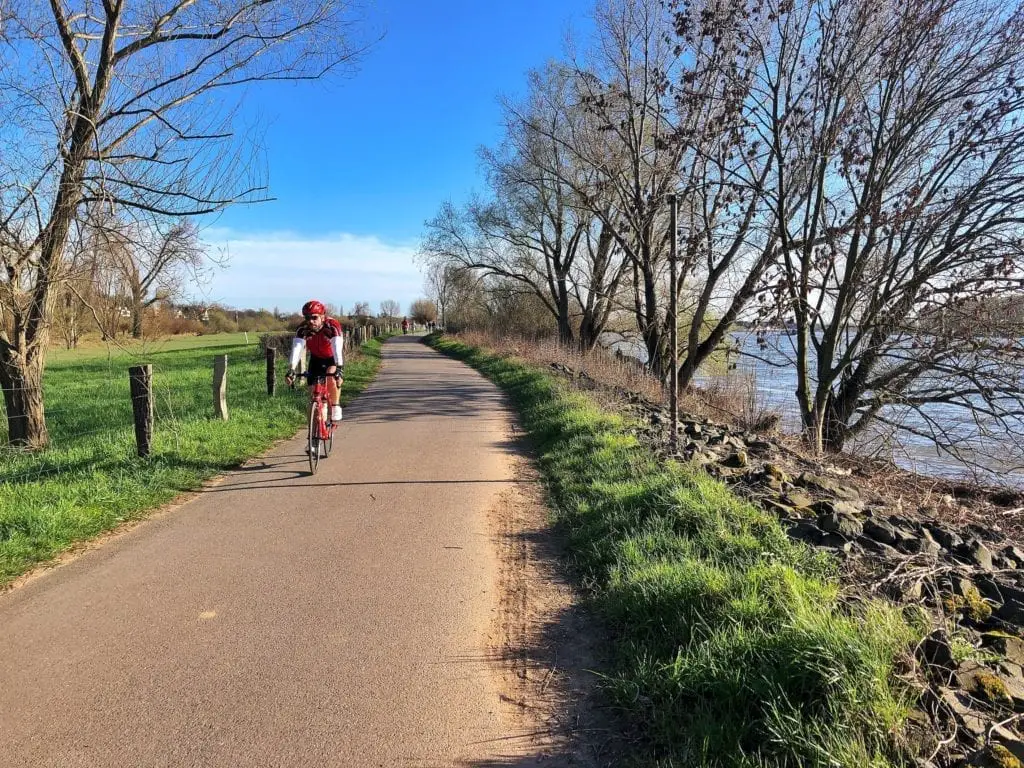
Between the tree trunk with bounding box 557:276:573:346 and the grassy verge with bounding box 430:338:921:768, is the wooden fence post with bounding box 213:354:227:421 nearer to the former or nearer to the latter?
the grassy verge with bounding box 430:338:921:768

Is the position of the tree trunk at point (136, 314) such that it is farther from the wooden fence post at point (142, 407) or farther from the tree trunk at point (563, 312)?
the tree trunk at point (563, 312)

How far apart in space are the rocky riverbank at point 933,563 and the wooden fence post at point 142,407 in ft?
19.9

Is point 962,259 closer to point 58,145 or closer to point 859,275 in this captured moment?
point 859,275

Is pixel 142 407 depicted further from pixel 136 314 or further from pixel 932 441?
pixel 932 441

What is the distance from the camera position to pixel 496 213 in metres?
26.9

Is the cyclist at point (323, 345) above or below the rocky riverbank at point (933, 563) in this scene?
above

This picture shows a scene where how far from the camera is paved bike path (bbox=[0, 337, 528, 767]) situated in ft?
8.46

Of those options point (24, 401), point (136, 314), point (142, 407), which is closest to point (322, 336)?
point (142, 407)

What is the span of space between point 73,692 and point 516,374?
45.9ft

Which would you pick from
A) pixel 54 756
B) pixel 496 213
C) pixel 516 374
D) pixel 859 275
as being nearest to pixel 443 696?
pixel 54 756

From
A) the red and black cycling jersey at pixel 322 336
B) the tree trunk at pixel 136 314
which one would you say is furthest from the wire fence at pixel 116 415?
the red and black cycling jersey at pixel 322 336

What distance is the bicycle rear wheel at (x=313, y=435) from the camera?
22.8ft

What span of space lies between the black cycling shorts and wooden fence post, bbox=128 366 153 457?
6.12 feet

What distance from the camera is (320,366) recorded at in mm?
7371
